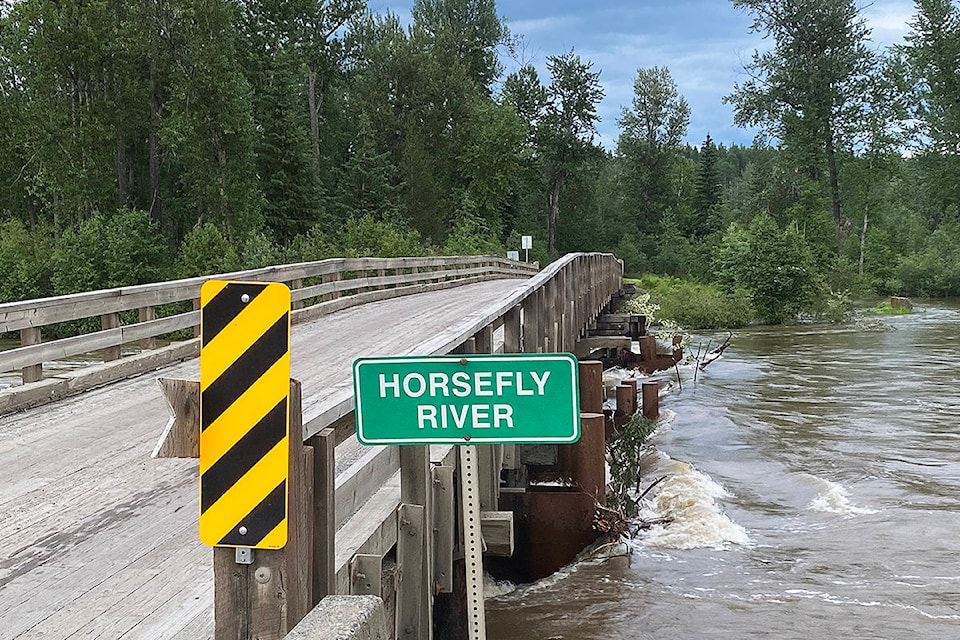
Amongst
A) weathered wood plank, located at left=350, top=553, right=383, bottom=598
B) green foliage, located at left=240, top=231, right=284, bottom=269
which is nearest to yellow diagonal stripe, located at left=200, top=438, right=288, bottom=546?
weathered wood plank, located at left=350, top=553, right=383, bottom=598

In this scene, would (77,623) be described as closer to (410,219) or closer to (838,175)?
(410,219)

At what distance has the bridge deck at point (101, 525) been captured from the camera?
419 cm

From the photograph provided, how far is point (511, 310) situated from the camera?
8438 mm

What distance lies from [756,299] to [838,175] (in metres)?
24.5

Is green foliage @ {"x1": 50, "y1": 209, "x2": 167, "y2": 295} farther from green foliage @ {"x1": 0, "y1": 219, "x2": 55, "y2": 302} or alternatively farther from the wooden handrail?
the wooden handrail

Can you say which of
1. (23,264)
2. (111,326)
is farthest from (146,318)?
(23,264)

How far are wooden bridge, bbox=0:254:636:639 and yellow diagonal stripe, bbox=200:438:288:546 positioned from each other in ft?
0.23

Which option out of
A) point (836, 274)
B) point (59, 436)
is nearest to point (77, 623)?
point (59, 436)

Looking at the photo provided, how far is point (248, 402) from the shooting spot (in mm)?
2955

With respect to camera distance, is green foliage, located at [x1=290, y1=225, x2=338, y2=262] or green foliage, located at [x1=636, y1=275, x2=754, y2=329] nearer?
green foliage, located at [x1=290, y1=225, x2=338, y2=262]

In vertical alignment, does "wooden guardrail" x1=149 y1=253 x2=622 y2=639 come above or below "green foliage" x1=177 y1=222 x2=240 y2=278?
below

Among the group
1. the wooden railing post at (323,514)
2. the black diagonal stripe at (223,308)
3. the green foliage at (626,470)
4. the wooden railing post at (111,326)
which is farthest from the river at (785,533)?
the wooden railing post at (111,326)

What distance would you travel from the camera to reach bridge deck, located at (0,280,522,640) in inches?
165

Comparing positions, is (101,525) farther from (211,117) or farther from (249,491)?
(211,117)
